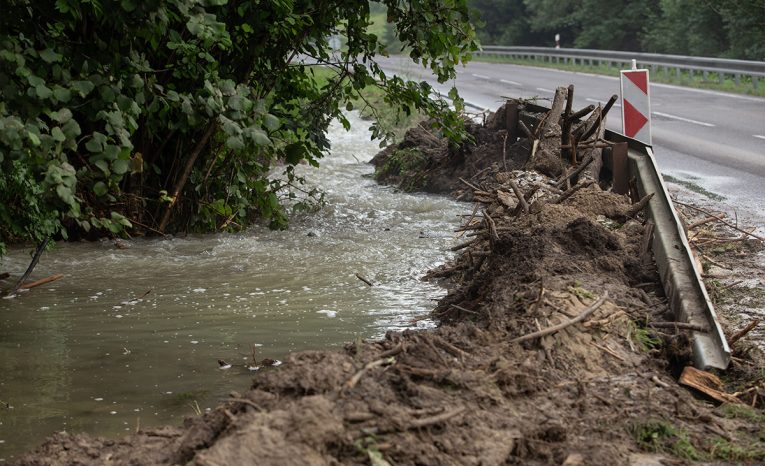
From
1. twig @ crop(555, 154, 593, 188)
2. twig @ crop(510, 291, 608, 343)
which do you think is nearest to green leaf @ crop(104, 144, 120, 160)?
twig @ crop(510, 291, 608, 343)

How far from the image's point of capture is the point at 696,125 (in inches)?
733

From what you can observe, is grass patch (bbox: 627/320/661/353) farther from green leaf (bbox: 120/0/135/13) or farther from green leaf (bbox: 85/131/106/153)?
green leaf (bbox: 120/0/135/13)

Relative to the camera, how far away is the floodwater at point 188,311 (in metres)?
5.38

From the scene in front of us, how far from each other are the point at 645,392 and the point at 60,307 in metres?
4.68

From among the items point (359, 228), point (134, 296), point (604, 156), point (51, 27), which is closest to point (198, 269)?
point (134, 296)

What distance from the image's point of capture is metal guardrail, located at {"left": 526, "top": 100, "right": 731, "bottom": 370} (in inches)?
201

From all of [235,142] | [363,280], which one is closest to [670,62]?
[363,280]

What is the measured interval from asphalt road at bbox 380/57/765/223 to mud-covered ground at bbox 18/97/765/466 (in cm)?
489

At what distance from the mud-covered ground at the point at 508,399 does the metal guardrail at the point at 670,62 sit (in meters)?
15.4

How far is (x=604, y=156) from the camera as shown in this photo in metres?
9.54

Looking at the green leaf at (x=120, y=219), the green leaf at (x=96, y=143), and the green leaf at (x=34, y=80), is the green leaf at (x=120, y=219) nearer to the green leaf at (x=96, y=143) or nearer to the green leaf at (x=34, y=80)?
the green leaf at (x=96, y=143)

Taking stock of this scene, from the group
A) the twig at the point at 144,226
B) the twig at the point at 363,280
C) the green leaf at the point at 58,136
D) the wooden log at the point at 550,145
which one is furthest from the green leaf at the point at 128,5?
the wooden log at the point at 550,145

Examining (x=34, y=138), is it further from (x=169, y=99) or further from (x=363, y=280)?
(x=363, y=280)

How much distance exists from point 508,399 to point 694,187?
8.44 meters
